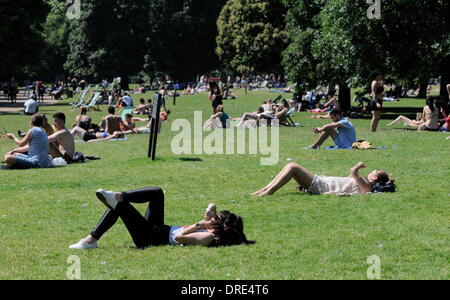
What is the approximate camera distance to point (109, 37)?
74750 mm

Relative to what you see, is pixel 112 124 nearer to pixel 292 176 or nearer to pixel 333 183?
pixel 292 176

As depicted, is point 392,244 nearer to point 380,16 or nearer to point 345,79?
point 380,16

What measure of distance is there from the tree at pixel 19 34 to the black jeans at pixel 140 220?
42338 millimetres

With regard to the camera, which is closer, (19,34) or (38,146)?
(38,146)

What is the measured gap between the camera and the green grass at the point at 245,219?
7145mm

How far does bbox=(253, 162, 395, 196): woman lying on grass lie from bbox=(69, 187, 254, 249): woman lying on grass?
307 centimetres

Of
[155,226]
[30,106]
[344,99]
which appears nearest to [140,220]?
[155,226]

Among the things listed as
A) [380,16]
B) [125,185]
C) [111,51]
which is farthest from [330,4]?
[111,51]

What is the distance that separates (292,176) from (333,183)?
66cm

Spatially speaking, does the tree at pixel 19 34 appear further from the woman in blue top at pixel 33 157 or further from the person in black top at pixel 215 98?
the woman in blue top at pixel 33 157

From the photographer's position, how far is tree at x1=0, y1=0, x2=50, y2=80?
159 feet

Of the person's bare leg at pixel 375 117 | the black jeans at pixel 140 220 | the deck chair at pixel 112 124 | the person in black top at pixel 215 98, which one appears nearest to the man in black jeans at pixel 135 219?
the black jeans at pixel 140 220
